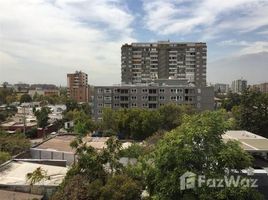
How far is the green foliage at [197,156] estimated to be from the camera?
35.0 ft

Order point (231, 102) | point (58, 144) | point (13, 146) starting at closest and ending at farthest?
point (13, 146) → point (58, 144) → point (231, 102)

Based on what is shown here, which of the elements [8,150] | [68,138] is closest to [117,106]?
[68,138]

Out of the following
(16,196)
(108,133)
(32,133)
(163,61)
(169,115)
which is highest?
(163,61)

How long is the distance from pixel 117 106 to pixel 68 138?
56.3ft

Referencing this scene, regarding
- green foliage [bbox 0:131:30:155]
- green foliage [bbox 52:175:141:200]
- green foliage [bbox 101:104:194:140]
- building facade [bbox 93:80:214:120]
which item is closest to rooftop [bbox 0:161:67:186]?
green foliage [bbox 52:175:141:200]

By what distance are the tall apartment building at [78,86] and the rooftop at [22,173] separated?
76585 mm

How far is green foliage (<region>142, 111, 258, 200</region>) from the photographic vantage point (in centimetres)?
1067

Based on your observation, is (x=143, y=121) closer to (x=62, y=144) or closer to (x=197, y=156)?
(x=62, y=144)

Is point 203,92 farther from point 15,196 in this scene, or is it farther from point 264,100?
point 15,196

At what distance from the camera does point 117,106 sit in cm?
4834

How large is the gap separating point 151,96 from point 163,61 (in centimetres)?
2068

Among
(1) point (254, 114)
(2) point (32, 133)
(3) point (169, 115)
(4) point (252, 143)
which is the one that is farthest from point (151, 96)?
(4) point (252, 143)

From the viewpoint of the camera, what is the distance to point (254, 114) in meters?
32.8

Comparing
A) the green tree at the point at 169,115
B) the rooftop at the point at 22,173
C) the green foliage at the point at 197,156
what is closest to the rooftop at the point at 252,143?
the green foliage at the point at 197,156
